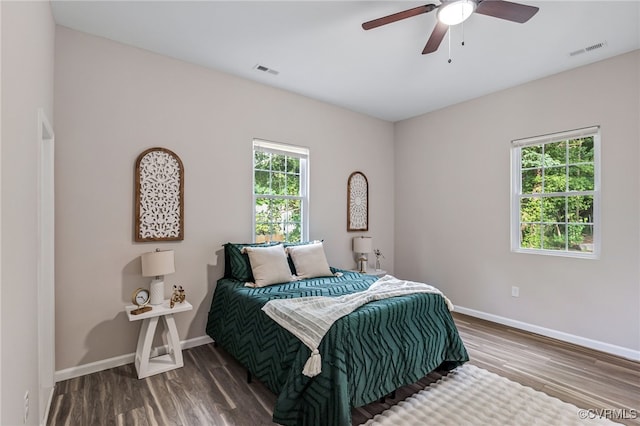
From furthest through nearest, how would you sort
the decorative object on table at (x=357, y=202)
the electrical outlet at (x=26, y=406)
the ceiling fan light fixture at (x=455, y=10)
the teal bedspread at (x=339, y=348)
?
1. the decorative object on table at (x=357, y=202)
2. the ceiling fan light fixture at (x=455, y=10)
3. the teal bedspread at (x=339, y=348)
4. the electrical outlet at (x=26, y=406)

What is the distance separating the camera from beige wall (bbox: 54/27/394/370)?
2.58 meters

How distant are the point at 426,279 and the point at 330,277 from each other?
1.99 m

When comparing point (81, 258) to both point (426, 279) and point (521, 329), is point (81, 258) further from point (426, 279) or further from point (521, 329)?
point (521, 329)

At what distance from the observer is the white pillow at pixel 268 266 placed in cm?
301

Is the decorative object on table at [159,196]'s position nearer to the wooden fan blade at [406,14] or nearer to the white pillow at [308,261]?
the white pillow at [308,261]

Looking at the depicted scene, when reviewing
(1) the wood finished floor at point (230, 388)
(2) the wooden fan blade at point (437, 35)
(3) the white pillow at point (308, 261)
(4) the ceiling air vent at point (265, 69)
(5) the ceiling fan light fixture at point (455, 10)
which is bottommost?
(1) the wood finished floor at point (230, 388)

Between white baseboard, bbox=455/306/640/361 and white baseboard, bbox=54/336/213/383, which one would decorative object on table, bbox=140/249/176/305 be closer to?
white baseboard, bbox=54/336/213/383

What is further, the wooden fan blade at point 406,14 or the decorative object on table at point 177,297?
the decorative object on table at point 177,297

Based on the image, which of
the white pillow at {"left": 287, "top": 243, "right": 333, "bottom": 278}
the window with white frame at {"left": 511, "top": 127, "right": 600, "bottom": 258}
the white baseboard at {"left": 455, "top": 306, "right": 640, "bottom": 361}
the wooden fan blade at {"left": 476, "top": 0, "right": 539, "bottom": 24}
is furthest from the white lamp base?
the window with white frame at {"left": 511, "top": 127, "right": 600, "bottom": 258}

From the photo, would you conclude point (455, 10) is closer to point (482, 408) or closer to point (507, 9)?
point (507, 9)

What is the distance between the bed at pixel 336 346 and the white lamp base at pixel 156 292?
0.53 meters

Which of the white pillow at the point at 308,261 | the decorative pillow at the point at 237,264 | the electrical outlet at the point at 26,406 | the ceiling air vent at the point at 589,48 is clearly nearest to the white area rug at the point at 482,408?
the white pillow at the point at 308,261

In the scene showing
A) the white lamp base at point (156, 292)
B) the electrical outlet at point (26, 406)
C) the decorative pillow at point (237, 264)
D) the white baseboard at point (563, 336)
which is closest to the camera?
the electrical outlet at point (26, 406)

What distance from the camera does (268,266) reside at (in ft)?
10.1
